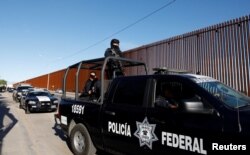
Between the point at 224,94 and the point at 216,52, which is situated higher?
the point at 216,52

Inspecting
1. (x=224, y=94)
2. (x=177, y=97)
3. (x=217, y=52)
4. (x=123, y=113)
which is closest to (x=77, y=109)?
(x=123, y=113)

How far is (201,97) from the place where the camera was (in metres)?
3.80

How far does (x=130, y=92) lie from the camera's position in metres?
5.04

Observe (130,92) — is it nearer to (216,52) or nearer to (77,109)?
(77,109)

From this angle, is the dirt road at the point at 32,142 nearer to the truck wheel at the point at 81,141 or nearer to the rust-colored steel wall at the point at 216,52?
the truck wheel at the point at 81,141

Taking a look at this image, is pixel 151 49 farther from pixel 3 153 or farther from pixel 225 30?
pixel 3 153

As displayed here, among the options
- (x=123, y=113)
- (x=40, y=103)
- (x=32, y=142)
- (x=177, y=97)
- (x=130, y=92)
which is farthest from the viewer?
(x=40, y=103)

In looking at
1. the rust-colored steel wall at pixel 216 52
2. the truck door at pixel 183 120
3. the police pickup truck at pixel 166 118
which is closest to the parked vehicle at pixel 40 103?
the rust-colored steel wall at pixel 216 52

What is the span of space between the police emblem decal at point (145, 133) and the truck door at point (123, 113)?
9 cm

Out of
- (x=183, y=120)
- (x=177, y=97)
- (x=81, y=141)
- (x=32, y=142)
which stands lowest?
(x=32, y=142)

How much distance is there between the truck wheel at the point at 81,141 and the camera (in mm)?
5828

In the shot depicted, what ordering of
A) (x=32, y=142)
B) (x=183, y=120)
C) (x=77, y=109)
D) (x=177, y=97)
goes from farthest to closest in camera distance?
(x=32, y=142)
(x=77, y=109)
(x=177, y=97)
(x=183, y=120)

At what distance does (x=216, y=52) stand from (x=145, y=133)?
5829mm

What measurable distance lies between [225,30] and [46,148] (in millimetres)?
6227
